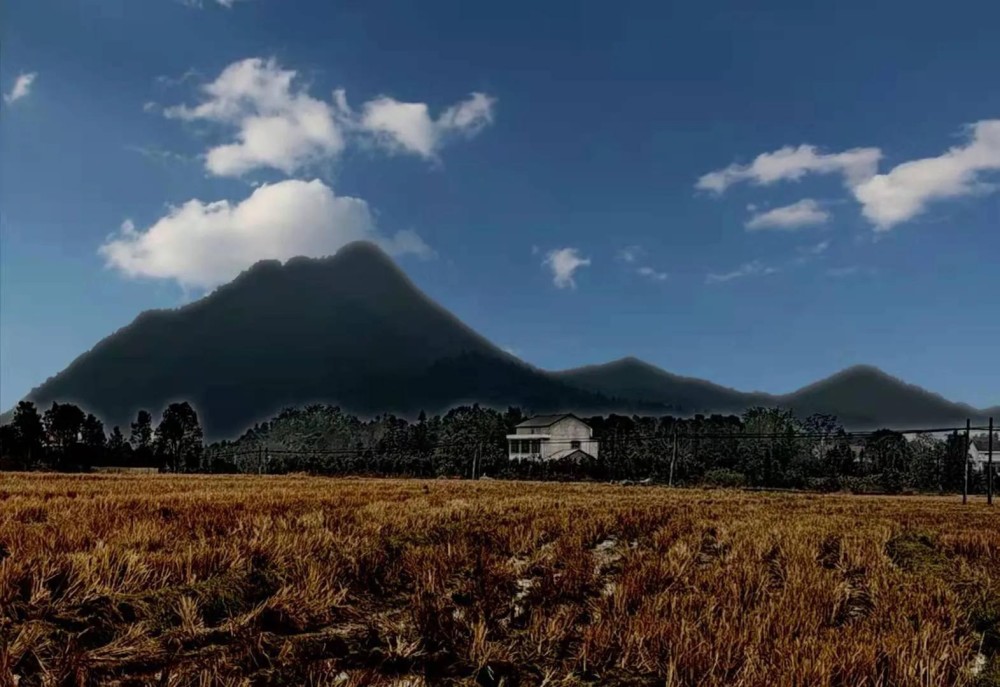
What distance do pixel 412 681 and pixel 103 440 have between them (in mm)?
135903

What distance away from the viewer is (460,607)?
239 inches

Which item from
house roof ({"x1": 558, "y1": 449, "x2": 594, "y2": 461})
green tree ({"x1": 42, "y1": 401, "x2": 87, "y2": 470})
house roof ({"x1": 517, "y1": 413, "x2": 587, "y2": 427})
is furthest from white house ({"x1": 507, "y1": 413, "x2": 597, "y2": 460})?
green tree ({"x1": 42, "y1": 401, "x2": 87, "y2": 470})

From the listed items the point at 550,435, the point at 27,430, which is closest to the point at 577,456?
the point at 550,435

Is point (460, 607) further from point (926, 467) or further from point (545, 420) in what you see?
point (545, 420)

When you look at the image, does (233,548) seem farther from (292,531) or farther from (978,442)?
(978,442)

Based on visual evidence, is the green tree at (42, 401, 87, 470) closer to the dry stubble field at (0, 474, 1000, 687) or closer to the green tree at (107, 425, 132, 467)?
the green tree at (107, 425, 132, 467)

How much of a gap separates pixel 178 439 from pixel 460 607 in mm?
139140

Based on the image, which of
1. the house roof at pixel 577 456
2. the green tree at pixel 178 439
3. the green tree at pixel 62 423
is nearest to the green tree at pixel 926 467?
the house roof at pixel 577 456

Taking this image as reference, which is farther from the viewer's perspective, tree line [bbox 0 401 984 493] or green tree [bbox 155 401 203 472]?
green tree [bbox 155 401 203 472]

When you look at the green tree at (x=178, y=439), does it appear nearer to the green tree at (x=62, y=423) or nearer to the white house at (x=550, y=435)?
the green tree at (x=62, y=423)

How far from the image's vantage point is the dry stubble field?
448 cm

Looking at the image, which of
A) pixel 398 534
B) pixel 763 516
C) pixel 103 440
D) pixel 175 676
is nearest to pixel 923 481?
pixel 763 516

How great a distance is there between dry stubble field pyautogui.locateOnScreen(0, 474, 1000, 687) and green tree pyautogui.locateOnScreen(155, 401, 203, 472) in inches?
3727

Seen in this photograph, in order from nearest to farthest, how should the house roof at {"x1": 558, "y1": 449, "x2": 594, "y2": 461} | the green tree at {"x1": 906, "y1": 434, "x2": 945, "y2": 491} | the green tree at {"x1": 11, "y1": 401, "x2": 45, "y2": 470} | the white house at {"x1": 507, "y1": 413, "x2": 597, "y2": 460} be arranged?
the green tree at {"x1": 906, "y1": 434, "x2": 945, "y2": 491}, the house roof at {"x1": 558, "y1": 449, "x2": 594, "y2": 461}, the green tree at {"x1": 11, "y1": 401, "x2": 45, "y2": 470}, the white house at {"x1": 507, "y1": 413, "x2": 597, "y2": 460}
